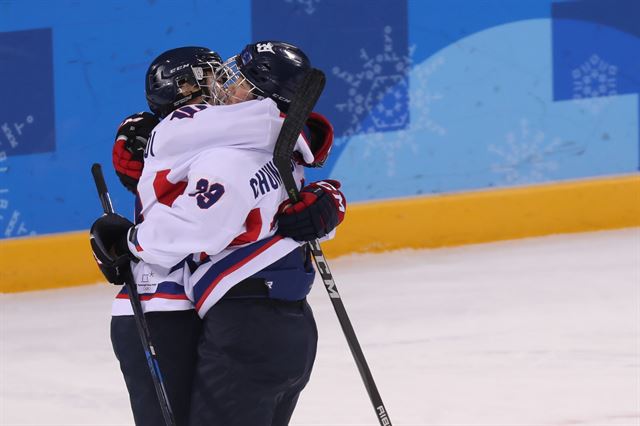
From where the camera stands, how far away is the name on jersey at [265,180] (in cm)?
231

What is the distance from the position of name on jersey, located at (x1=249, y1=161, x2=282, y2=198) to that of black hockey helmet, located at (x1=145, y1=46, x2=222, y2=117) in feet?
1.32

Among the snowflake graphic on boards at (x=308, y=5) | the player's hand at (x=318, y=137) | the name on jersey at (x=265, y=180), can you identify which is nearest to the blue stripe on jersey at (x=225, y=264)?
the name on jersey at (x=265, y=180)

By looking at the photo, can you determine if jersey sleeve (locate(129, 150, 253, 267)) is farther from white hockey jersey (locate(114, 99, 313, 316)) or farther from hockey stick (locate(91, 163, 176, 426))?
hockey stick (locate(91, 163, 176, 426))

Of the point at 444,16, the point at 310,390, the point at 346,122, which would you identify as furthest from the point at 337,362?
A: the point at 444,16

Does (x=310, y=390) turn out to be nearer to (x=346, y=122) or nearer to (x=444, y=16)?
(x=346, y=122)

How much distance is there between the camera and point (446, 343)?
14.5 feet

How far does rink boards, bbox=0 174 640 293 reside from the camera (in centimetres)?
497

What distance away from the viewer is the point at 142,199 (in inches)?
94.3

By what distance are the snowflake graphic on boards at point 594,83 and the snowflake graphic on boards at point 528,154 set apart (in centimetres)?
19

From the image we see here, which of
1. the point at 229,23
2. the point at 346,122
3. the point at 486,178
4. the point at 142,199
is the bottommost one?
the point at 486,178

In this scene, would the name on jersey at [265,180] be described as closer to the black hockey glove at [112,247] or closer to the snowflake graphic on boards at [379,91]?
the black hockey glove at [112,247]

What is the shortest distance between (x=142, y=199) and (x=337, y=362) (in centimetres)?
194

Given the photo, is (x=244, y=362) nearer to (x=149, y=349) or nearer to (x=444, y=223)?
(x=149, y=349)

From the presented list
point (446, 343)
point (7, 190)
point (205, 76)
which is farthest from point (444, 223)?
point (205, 76)
